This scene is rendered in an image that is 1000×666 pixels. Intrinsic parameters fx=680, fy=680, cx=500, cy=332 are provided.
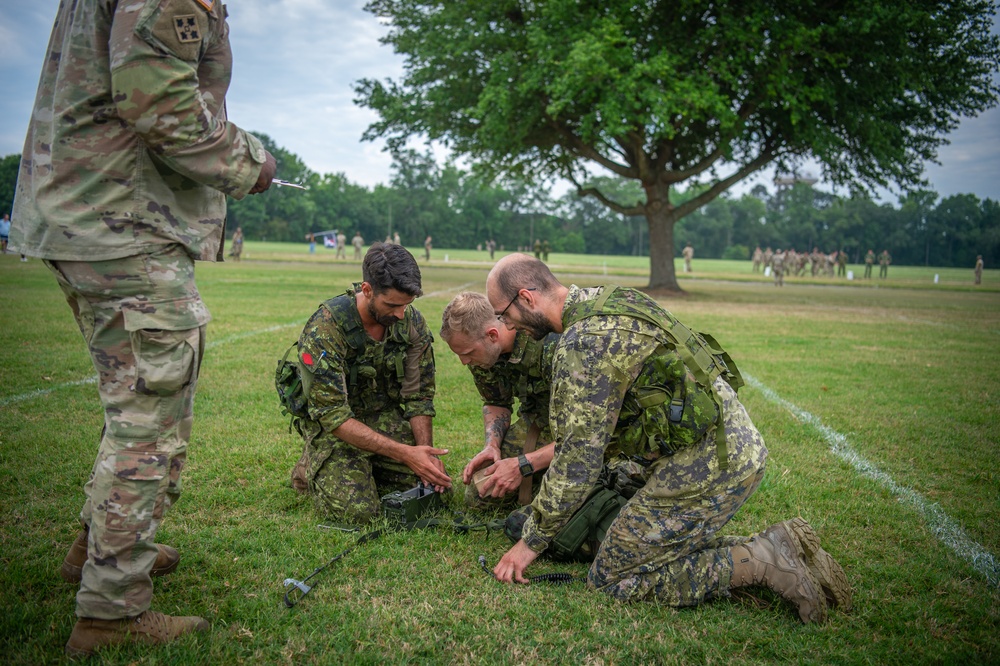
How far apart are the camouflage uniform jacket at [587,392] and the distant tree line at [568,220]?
8924 cm

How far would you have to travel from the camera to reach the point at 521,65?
66.5 feet

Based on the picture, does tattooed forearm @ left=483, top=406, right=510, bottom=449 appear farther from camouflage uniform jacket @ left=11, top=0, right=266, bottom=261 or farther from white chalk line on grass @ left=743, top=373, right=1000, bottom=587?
white chalk line on grass @ left=743, top=373, right=1000, bottom=587

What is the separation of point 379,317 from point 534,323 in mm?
1190

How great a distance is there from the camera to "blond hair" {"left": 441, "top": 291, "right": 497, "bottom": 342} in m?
3.90

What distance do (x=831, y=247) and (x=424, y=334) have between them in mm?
110987

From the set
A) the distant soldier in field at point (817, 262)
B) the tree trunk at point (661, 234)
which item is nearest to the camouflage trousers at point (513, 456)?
the tree trunk at point (661, 234)

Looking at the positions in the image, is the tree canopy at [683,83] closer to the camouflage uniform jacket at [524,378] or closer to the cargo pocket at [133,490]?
the camouflage uniform jacket at [524,378]

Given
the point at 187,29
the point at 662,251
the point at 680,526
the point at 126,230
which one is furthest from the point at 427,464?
the point at 662,251

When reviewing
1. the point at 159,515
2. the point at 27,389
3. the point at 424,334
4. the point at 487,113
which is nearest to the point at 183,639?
the point at 159,515

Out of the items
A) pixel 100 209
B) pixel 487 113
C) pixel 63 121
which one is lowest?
pixel 100 209

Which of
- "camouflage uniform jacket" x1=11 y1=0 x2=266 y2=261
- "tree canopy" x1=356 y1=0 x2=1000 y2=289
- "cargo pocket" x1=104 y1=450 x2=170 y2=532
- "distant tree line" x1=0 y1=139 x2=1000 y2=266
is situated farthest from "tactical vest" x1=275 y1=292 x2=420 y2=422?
"distant tree line" x1=0 y1=139 x2=1000 y2=266

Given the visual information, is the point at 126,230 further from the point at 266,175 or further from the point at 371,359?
the point at 371,359

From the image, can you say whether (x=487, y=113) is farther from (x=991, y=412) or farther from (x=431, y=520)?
(x=431, y=520)

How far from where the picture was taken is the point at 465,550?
12.1 feet
